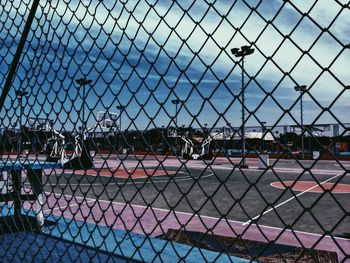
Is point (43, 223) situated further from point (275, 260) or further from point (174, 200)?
point (174, 200)

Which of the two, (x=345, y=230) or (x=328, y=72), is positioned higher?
(x=328, y=72)

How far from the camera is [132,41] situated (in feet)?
7.16

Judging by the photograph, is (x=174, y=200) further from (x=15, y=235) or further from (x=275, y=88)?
(x=275, y=88)

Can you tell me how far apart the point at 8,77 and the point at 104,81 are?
1.27m

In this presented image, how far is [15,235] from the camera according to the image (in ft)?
12.4

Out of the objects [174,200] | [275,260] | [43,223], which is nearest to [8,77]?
[43,223]

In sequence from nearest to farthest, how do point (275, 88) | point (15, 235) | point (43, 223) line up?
point (275, 88), point (15, 235), point (43, 223)

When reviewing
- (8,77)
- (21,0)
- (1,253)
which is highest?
(21,0)

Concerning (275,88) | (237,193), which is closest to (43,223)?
(275,88)

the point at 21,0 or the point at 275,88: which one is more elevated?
the point at 21,0

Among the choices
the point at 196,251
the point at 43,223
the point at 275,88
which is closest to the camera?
the point at 275,88

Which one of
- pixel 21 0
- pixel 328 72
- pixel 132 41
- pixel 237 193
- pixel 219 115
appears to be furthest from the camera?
pixel 237 193

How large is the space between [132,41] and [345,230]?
19.1ft

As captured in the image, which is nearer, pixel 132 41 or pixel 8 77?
pixel 132 41
